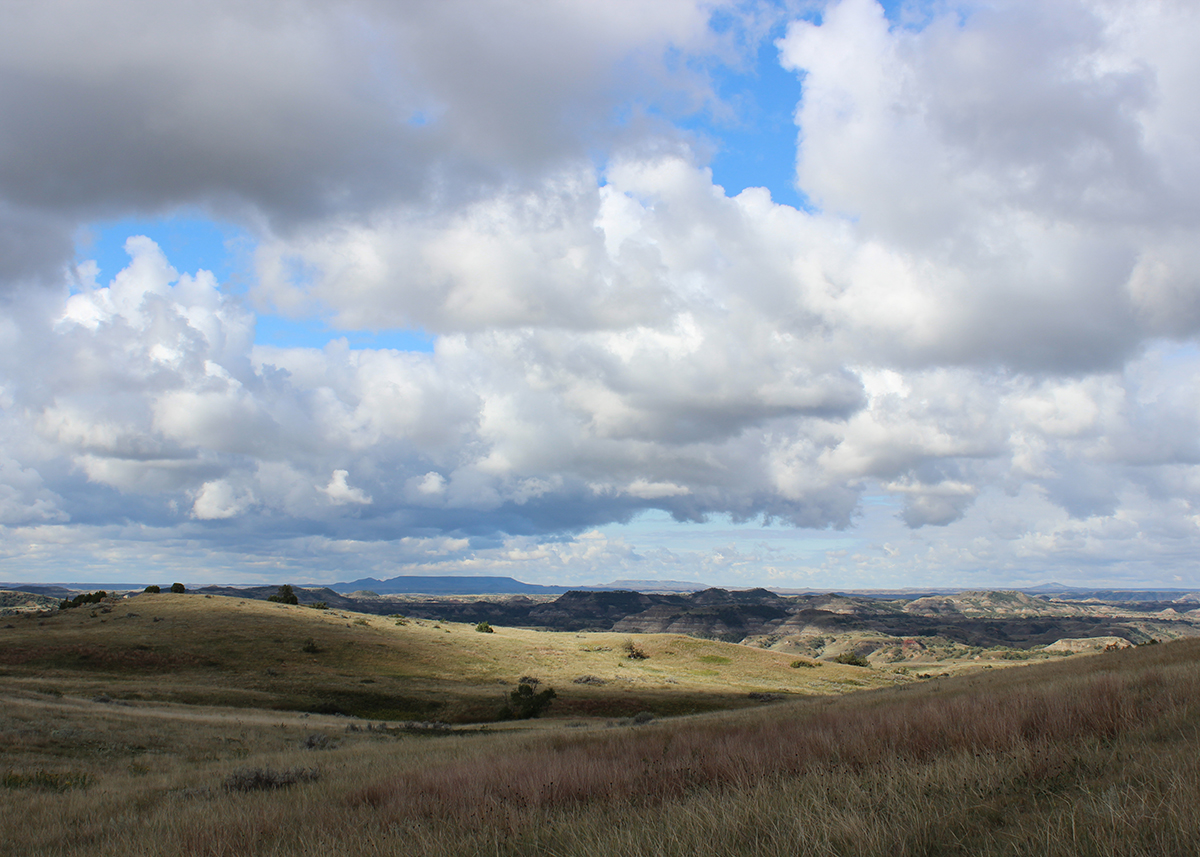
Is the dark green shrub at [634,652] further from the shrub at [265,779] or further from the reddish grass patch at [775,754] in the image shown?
the reddish grass patch at [775,754]

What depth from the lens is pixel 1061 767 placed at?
20.2ft

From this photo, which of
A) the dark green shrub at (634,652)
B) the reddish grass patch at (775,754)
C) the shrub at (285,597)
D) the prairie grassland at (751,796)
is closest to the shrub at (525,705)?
the prairie grassland at (751,796)

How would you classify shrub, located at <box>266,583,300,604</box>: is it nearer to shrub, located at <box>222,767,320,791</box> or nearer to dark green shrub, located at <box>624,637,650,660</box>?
dark green shrub, located at <box>624,637,650,660</box>

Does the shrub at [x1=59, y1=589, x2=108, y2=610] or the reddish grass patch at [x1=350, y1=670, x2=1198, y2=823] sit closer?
the reddish grass patch at [x1=350, y1=670, x2=1198, y2=823]

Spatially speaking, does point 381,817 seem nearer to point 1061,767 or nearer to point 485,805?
point 485,805

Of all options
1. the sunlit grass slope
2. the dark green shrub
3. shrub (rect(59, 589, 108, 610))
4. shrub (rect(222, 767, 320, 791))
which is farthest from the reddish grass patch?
shrub (rect(59, 589, 108, 610))

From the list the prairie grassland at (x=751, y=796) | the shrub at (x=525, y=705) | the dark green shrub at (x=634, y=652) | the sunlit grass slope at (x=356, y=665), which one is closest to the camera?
the prairie grassland at (x=751, y=796)

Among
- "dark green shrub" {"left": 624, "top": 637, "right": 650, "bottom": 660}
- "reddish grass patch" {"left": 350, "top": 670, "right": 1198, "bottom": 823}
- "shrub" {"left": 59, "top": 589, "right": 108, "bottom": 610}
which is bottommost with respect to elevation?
"dark green shrub" {"left": 624, "top": 637, "right": 650, "bottom": 660}

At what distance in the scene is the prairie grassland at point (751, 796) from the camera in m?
4.63

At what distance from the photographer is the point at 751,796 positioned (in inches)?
250

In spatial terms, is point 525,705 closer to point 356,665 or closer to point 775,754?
point 356,665

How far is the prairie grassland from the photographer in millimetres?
4633

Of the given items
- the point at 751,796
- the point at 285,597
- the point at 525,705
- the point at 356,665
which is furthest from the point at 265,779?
the point at 285,597

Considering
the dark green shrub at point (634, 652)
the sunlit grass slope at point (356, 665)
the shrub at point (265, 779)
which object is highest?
the shrub at point (265, 779)
